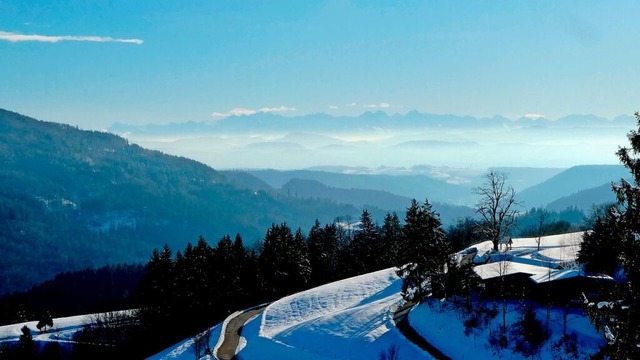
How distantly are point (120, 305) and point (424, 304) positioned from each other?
122 metres

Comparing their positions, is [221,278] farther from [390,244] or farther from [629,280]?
[629,280]

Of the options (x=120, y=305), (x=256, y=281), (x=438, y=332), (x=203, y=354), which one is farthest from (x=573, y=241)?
(x=120, y=305)

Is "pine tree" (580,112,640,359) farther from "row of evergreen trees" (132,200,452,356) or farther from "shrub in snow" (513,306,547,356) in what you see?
"row of evergreen trees" (132,200,452,356)

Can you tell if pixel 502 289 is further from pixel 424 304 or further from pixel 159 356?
pixel 159 356

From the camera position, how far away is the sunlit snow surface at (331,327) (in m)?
46.0

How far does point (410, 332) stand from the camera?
4709cm

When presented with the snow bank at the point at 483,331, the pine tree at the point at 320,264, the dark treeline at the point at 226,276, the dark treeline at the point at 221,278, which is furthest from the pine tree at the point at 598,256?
the pine tree at the point at 320,264

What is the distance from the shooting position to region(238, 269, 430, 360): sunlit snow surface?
151ft

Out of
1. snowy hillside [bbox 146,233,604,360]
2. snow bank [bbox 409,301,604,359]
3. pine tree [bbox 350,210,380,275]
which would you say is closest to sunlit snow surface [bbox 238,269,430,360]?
snowy hillside [bbox 146,233,604,360]

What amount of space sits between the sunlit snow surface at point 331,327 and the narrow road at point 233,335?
1130 mm

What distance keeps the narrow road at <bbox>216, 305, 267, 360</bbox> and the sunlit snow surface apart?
3.71ft

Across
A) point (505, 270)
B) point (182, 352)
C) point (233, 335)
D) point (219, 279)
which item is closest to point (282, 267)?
point (219, 279)

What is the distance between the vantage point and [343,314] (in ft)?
177

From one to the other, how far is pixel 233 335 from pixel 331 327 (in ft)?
41.2
